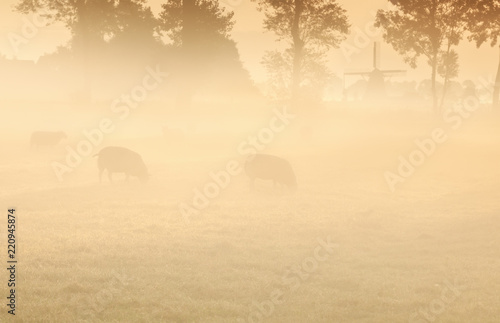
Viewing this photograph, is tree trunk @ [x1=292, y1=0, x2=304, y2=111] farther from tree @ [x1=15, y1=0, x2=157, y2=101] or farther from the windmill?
the windmill

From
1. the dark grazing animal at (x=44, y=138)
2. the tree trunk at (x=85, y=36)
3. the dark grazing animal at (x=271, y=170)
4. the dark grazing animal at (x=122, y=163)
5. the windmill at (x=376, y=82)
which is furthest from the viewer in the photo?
the windmill at (x=376, y=82)

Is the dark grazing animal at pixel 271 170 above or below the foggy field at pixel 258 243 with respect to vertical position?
above

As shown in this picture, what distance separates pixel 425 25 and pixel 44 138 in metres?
34.2

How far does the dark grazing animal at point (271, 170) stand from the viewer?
79.6 ft

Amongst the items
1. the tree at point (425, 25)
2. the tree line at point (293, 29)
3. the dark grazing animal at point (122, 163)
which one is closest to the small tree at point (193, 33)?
the tree line at point (293, 29)

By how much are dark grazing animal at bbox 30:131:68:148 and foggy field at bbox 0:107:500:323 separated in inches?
106

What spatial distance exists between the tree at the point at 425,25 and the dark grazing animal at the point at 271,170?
30891 mm

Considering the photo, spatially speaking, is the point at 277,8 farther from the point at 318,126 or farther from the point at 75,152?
the point at 75,152

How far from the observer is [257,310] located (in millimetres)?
10359

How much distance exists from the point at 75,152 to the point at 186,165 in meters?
8.96

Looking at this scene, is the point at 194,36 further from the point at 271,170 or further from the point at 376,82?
the point at 376,82

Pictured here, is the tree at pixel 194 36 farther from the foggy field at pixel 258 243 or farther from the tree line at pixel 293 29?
the foggy field at pixel 258 243

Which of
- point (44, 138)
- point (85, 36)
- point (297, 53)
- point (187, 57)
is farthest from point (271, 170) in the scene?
point (187, 57)

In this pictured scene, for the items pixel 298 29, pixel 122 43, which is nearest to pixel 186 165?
pixel 298 29
